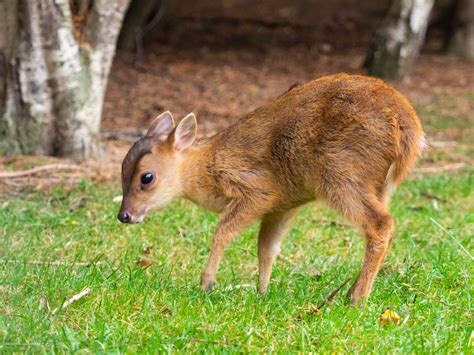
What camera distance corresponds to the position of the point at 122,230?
696cm

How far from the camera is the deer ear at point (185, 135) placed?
5996mm

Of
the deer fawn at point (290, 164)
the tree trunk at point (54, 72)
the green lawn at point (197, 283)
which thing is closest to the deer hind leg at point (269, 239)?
→ the deer fawn at point (290, 164)

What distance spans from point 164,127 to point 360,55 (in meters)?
10.7

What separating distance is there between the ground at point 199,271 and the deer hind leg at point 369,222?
19cm

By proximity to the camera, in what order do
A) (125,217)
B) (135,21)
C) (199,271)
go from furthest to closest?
(135,21) → (199,271) → (125,217)

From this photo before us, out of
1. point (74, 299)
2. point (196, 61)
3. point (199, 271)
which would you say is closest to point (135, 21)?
point (196, 61)

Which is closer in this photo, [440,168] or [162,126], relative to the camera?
[162,126]

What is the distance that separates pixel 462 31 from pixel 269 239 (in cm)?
1152

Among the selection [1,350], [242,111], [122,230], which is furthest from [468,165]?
[1,350]

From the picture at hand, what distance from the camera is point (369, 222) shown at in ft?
17.4

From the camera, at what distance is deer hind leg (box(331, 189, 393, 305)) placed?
5285 mm

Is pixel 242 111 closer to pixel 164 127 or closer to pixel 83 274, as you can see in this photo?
pixel 164 127

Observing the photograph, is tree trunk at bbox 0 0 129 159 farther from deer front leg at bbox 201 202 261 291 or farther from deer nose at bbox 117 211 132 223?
deer front leg at bbox 201 202 261 291

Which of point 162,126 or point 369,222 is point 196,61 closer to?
point 162,126
